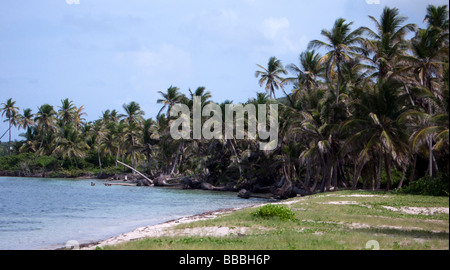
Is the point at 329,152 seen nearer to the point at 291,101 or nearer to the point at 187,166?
the point at 291,101

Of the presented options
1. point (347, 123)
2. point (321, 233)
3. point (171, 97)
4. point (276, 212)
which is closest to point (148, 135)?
point (171, 97)

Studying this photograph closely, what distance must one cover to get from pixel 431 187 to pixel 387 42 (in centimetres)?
1293

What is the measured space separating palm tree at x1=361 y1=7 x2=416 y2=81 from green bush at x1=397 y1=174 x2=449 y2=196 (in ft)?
30.0

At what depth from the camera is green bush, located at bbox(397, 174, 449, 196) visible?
2417 cm

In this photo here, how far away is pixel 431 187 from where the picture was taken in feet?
82.5

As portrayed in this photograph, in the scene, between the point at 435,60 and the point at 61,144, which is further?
the point at 61,144

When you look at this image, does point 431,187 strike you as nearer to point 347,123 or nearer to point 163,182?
point 347,123

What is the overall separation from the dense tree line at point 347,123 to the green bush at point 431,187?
149 cm

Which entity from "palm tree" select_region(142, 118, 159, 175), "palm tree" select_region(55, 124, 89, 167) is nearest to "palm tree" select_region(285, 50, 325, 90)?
"palm tree" select_region(142, 118, 159, 175)

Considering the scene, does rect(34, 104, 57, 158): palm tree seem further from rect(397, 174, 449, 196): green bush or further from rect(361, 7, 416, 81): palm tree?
rect(397, 174, 449, 196): green bush

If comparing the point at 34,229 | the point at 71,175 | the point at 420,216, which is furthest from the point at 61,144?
the point at 420,216

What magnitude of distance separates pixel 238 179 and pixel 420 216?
1452 inches
